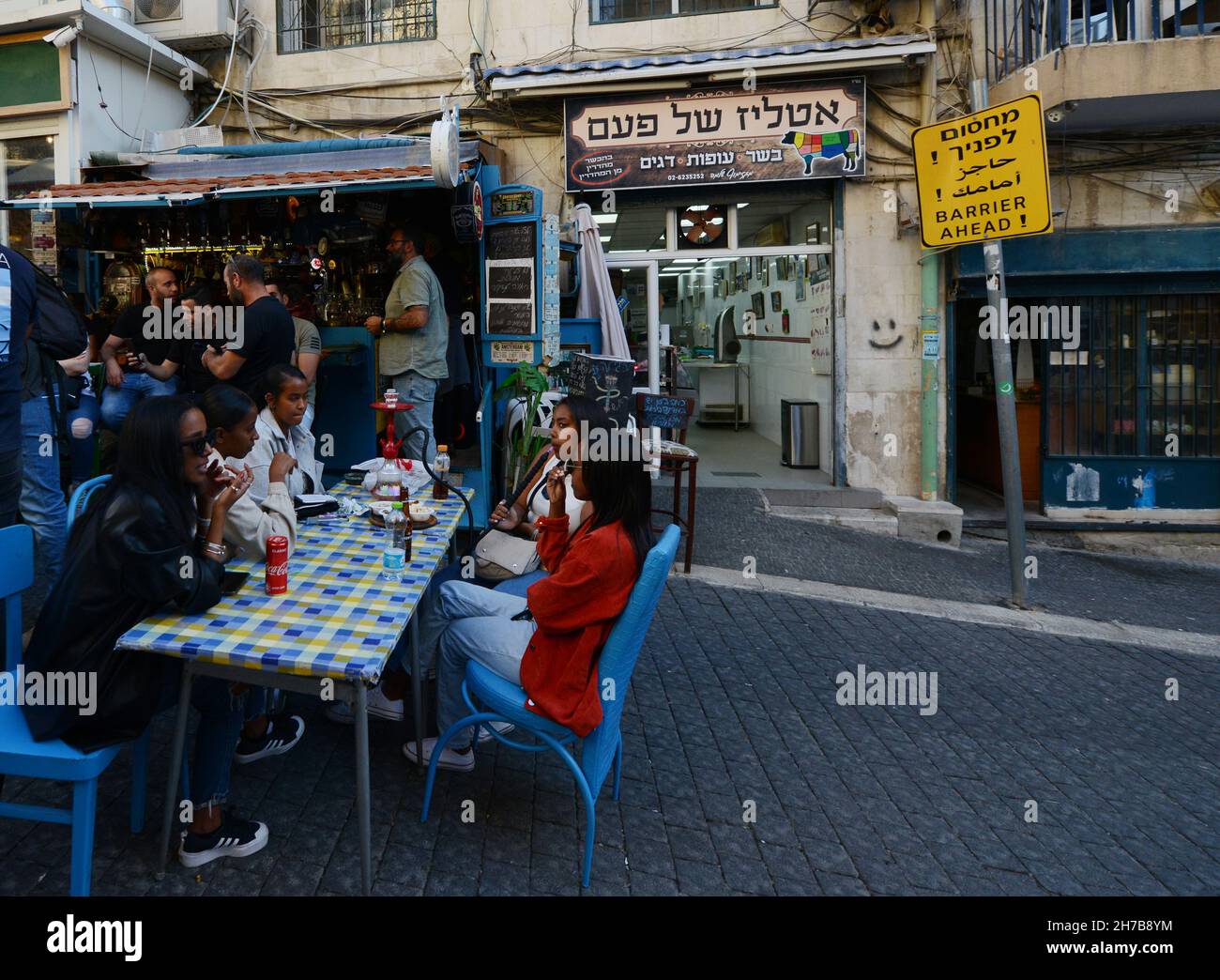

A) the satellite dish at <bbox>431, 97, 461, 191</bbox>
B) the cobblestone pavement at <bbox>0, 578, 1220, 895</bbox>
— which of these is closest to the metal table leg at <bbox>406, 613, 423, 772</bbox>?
the cobblestone pavement at <bbox>0, 578, 1220, 895</bbox>

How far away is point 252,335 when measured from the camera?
525cm

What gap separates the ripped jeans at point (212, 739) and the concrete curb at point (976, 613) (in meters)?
4.05

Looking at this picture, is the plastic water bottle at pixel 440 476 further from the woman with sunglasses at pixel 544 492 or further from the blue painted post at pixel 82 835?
the blue painted post at pixel 82 835

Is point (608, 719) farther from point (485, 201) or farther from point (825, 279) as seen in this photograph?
point (825, 279)

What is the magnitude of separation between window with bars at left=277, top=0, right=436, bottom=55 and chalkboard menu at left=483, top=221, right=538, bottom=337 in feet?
12.0

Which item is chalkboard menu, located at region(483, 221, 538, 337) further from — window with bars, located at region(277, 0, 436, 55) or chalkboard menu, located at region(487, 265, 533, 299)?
window with bars, located at region(277, 0, 436, 55)

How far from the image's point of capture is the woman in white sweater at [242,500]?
3.20m

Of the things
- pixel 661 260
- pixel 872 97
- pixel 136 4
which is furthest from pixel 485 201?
pixel 136 4

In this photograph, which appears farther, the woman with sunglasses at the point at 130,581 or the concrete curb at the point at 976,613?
the concrete curb at the point at 976,613

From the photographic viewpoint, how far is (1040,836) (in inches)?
131

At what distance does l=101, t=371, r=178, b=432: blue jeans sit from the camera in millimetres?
6770

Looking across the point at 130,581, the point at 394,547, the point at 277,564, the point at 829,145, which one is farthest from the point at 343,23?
the point at 130,581

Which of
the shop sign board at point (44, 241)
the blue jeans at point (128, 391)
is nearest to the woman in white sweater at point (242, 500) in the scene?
the blue jeans at point (128, 391)
